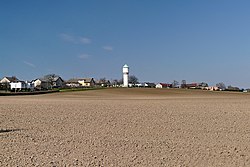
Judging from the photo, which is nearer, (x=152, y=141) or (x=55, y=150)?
(x=55, y=150)

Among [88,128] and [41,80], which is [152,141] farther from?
[41,80]

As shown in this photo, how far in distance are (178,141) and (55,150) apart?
12.0 feet

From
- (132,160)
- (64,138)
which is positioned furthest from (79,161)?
(64,138)

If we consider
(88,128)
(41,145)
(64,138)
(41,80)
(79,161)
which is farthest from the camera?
(41,80)

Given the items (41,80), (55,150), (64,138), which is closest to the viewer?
(55,150)

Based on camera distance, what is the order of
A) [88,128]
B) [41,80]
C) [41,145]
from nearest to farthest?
[41,145], [88,128], [41,80]

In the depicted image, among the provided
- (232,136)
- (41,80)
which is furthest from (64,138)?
(41,80)

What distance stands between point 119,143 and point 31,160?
293cm

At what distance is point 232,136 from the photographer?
10.9 m

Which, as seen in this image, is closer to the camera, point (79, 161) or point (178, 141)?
point (79, 161)

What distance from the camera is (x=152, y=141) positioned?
9.92m

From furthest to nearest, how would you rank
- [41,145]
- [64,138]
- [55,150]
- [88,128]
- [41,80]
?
[41,80], [88,128], [64,138], [41,145], [55,150]

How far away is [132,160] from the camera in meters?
7.51

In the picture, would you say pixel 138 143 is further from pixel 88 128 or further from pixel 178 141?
pixel 88 128
